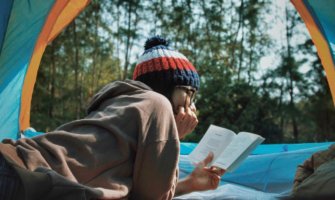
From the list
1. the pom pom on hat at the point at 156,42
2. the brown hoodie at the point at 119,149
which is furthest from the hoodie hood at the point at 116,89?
the pom pom on hat at the point at 156,42

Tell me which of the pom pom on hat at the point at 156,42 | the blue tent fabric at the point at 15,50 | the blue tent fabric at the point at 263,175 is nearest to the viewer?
the pom pom on hat at the point at 156,42

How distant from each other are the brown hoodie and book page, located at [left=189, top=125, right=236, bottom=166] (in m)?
0.36

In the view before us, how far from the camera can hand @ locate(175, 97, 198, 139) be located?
124cm

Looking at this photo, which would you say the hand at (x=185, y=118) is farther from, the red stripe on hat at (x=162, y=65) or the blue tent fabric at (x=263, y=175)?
the blue tent fabric at (x=263, y=175)

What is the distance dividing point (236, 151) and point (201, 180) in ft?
0.45

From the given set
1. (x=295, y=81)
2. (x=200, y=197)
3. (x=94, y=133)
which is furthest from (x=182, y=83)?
(x=295, y=81)

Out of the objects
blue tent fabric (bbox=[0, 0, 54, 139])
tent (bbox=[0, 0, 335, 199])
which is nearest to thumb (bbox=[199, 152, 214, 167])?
tent (bbox=[0, 0, 335, 199])

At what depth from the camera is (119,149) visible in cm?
99

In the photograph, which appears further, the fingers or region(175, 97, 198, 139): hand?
the fingers

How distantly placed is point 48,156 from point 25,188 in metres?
0.12

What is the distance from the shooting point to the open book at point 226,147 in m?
1.37

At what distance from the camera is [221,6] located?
8.85 m

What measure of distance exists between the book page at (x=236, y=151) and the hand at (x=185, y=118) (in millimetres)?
164

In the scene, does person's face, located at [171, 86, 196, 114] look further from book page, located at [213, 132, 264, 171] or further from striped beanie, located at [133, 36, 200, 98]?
book page, located at [213, 132, 264, 171]
